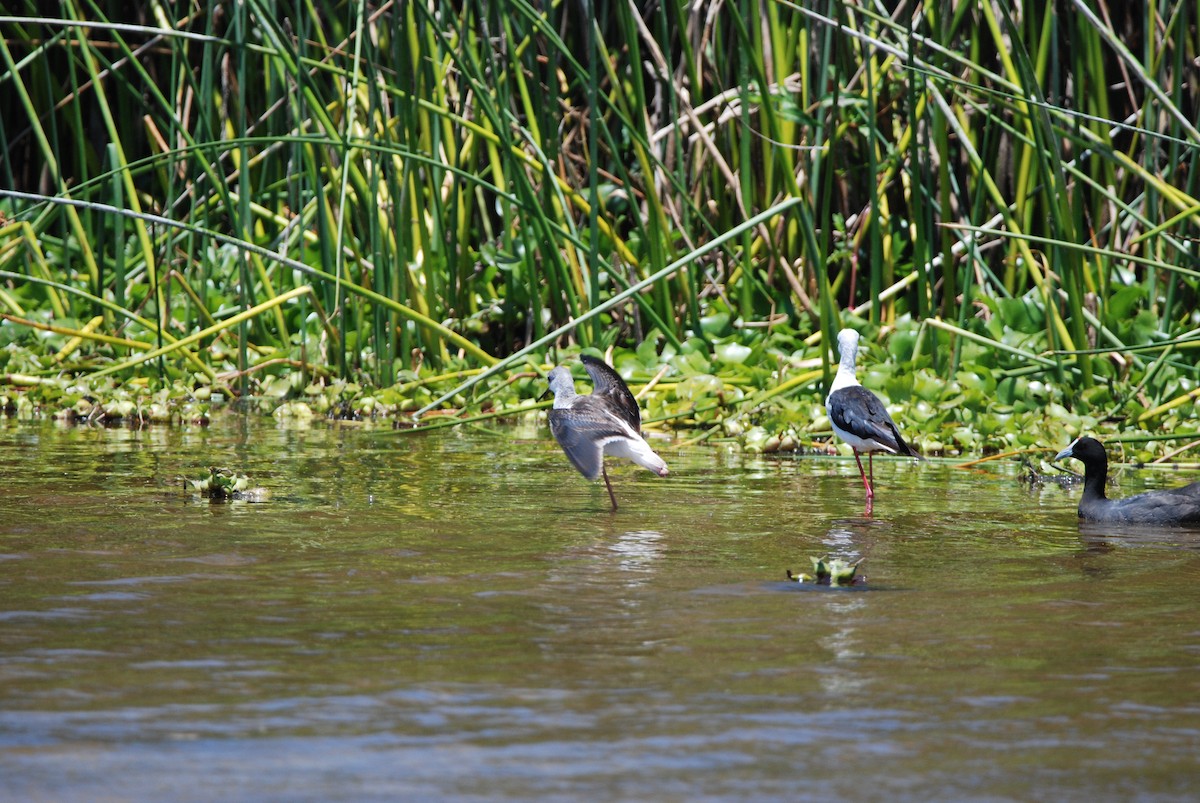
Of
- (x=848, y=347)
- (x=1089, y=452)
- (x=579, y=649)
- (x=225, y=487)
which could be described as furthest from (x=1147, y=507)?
(x=225, y=487)

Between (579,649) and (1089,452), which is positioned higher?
(1089,452)

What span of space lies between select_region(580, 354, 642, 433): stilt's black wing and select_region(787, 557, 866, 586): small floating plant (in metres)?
2.10

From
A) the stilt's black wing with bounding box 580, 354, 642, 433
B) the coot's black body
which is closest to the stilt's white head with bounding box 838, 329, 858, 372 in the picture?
the stilt's black wing with bounding box 580, 354, 642, 433

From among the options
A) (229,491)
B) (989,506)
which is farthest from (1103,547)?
(229,491)

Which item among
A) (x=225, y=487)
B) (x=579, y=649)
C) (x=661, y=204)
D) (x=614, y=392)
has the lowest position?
(x=579, y=649)

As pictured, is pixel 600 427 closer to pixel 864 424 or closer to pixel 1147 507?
pixel 864 424

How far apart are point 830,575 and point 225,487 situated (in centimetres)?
233

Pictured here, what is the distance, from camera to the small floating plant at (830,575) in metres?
4.16

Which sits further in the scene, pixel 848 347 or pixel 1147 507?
pixel 848 347

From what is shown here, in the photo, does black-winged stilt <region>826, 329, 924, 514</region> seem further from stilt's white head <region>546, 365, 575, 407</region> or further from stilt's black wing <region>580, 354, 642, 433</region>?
stilt's white head <region>546, 365, 575, 407</region>

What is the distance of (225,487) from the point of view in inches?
221

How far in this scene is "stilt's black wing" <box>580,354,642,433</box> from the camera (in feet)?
21.0

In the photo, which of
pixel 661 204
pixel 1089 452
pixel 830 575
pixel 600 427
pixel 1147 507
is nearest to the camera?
pixel 830 575

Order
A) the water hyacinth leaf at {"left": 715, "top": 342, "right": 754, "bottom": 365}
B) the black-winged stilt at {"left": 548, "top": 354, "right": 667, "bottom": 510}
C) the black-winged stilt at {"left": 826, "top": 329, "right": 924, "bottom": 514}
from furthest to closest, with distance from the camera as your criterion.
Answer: the water hyacinth leaf at {"left": 715, "top": 342, "right": 754, "bottom": 365}
the black-winged stilt at {"left": 826, "top": 329, "right": 924, "bottom": 514}
the black-winged stilt at {"left": 548, "top": 354, "right": 667, "bottom": 510}
